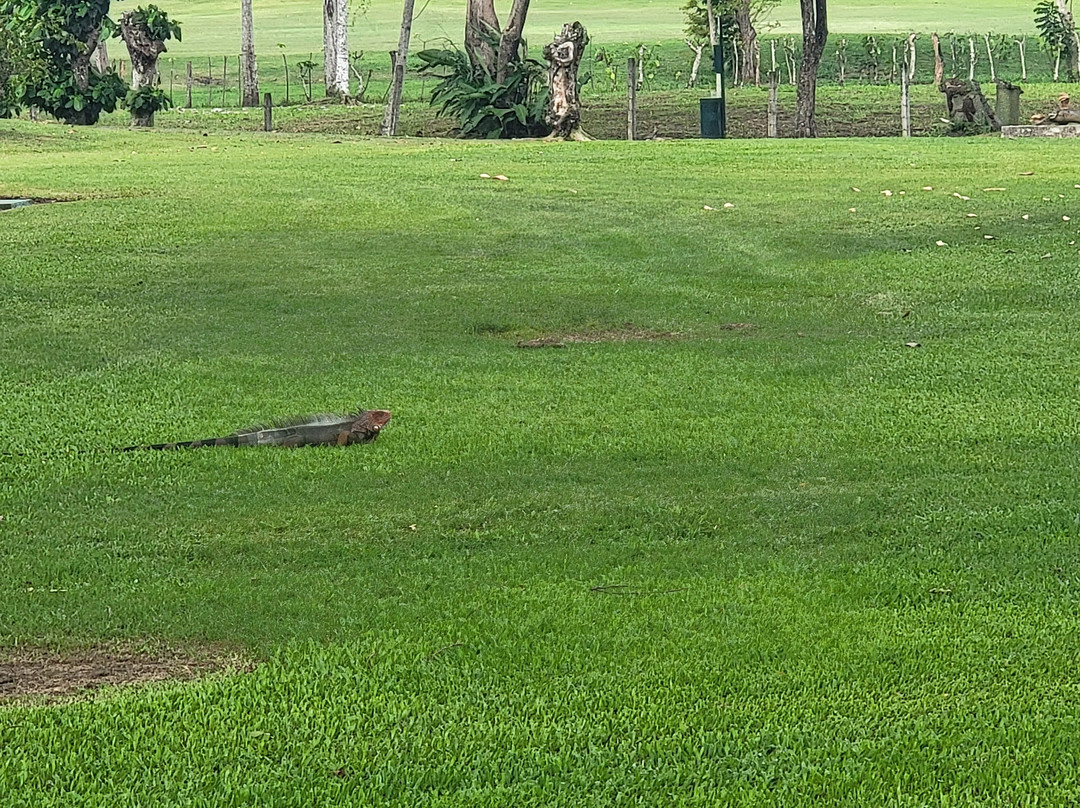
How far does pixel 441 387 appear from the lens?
836 centimetres

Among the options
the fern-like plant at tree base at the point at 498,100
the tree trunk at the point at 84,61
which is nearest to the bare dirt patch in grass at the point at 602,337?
the fern-like plant at tree base at the point at 498,100

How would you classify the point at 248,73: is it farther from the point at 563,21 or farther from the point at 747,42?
the point at 563,21

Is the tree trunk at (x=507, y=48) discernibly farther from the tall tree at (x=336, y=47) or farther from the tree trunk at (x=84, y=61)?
the tall tree at (x=336, y=47)

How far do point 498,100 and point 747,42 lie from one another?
2242cm

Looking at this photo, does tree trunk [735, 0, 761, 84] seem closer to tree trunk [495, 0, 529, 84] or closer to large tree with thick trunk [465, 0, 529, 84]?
large tree with thick trunk [465, 0, 529, 84]

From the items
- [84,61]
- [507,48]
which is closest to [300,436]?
[507,48]

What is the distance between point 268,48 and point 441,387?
57281 mm

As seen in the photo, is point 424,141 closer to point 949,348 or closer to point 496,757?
point 949,348

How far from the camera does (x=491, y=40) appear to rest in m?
29.2

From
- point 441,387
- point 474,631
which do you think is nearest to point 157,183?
point 441,387

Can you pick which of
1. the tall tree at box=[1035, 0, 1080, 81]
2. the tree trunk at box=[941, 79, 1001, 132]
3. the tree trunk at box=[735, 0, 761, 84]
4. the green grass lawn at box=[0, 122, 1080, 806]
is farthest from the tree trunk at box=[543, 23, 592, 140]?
the tall tree at box=[1035, 0, 1080, 81]

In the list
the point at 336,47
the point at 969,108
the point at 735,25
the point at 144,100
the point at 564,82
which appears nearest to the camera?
the point at 564,82

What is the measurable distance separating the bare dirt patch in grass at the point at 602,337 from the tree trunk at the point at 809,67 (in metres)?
20.5

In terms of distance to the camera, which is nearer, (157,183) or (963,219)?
(963,219)
